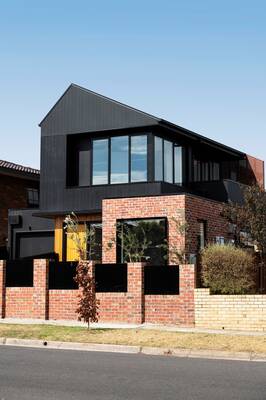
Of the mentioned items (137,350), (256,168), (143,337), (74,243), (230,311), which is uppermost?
(256,168)

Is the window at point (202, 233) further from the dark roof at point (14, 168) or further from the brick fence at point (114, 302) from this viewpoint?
the dark roof at point (14, 168)

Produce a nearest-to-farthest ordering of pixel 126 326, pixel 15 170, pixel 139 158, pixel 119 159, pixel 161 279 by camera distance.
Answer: pixel 126 326 → pixel 161 279 → pixel 139 158 → pixel 119 159 → pixel 15 170

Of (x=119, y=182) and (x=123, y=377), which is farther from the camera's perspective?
(x=119, y=182)

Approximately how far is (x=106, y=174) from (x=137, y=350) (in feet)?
42.0

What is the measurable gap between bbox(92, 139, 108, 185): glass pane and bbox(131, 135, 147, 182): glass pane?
47.2 inches

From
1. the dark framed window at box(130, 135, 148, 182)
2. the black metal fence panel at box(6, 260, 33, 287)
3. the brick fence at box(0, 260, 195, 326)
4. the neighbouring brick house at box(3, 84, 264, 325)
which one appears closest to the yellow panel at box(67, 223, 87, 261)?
the neighbouring brick house at box(3, 84, 264, 325)

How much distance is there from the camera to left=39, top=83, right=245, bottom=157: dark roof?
Answer: 2516 centimetres

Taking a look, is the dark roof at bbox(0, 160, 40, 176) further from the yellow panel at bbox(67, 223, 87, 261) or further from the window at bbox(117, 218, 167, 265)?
the window at bbox(117, 218, 167, 265)

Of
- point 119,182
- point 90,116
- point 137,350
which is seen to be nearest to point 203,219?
point 119,182

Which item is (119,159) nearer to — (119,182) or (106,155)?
(106,155)

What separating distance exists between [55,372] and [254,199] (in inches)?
478

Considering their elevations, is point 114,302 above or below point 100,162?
below

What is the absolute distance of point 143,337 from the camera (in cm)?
1486

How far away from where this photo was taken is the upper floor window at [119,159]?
25188 millimetres
